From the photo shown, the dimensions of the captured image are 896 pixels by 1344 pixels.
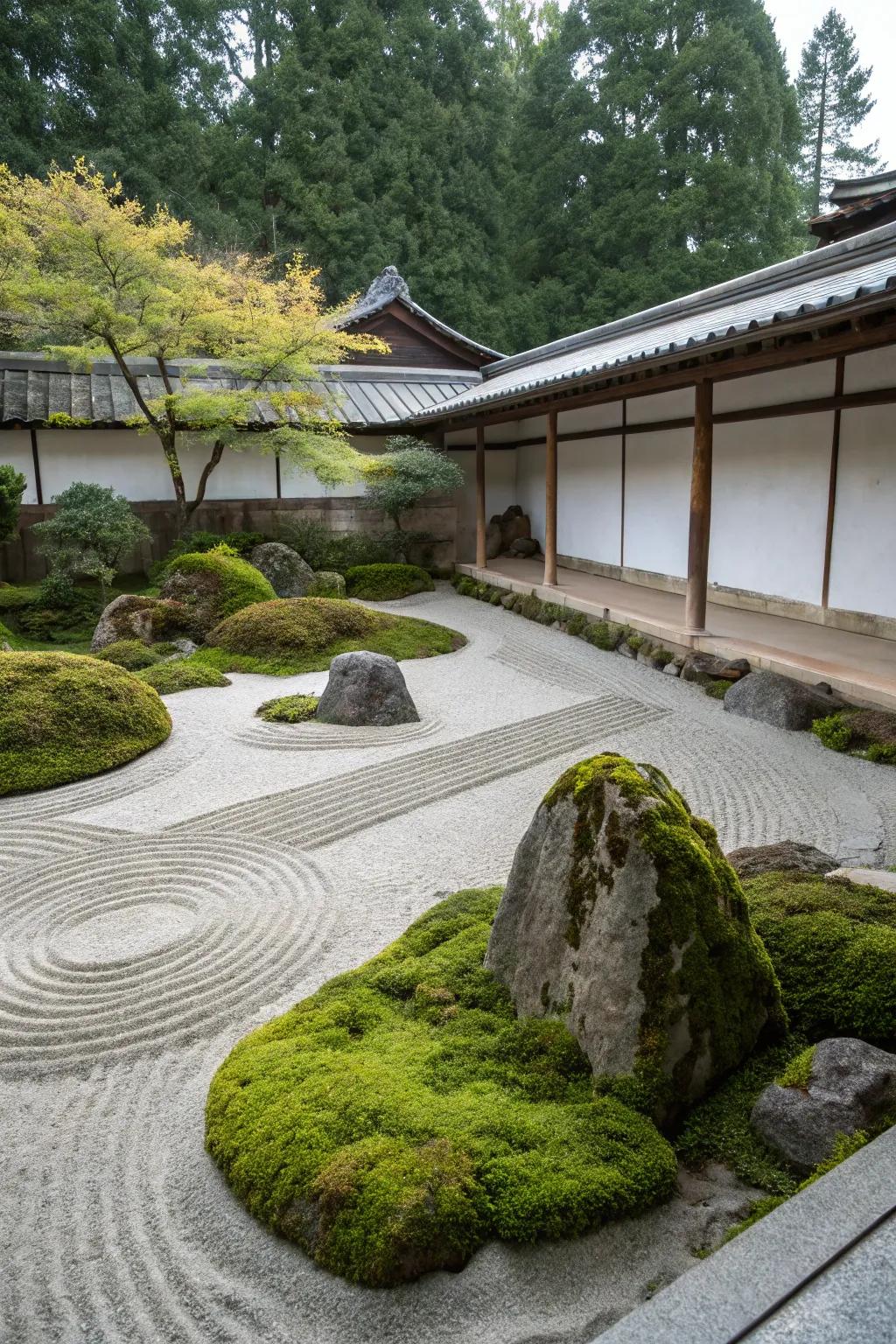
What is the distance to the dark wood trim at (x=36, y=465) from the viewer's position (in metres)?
15.0

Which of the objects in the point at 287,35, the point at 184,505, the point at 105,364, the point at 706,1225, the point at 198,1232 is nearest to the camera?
the point at 706,1225

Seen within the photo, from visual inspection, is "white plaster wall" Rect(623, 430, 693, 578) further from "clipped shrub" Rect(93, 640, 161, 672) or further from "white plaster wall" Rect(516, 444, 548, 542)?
"clipped shrub" Rect(93, 640, 161, 672)

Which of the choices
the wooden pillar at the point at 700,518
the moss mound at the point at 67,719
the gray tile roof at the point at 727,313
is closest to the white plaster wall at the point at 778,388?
the gray tile roof at the point at 727,313

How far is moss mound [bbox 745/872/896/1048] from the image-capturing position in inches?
129

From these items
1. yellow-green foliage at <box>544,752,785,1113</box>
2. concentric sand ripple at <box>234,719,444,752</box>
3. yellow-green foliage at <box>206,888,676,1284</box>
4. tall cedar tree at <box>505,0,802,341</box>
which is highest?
tall cedar tree at <box>505,0,802,341</box>

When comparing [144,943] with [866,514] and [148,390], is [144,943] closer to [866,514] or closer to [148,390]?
[866,514]

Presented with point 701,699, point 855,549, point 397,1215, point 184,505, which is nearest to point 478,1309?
point 397,1215

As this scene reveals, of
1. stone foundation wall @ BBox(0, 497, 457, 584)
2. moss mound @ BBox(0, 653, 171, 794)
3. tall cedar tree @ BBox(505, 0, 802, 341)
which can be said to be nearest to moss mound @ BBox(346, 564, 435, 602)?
stone foundation wall @ BBox(0, 497, 457, 584)

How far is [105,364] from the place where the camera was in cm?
1644

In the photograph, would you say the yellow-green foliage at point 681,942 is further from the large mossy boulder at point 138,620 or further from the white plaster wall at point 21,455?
the white plaster wall at point 21,455

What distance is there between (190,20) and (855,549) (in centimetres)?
3090

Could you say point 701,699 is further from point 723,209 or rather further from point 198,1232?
point 723,209

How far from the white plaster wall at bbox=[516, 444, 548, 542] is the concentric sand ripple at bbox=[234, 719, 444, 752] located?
379 inches

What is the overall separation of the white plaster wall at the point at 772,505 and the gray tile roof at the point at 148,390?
784 cm
